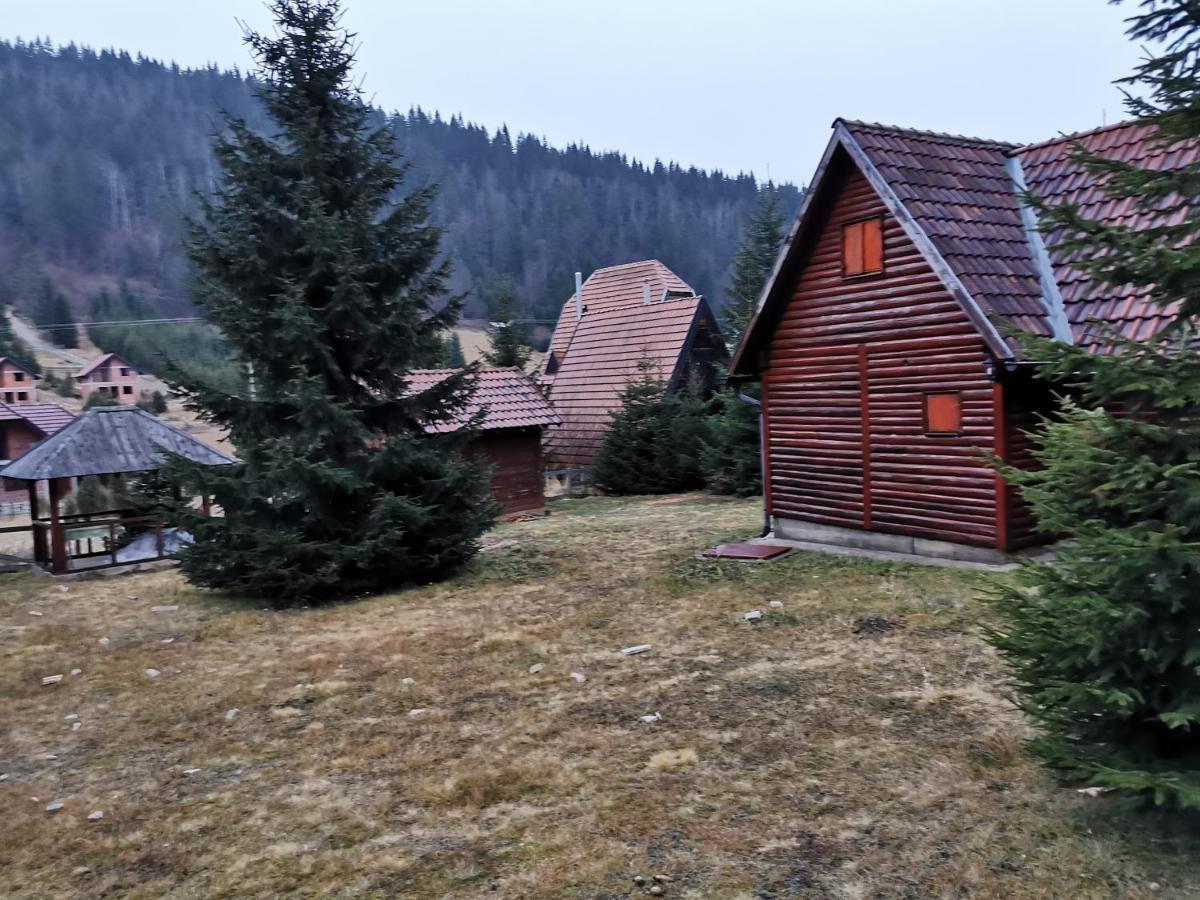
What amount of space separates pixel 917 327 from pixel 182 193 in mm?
119229

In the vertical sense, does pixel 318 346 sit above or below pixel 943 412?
above

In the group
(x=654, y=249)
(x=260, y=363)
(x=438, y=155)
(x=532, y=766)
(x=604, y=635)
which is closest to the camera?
(x=532, y=766)

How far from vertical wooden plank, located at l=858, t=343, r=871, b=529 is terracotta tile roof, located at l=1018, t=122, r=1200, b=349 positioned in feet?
8.73

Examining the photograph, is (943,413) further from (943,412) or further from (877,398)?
(877,398)

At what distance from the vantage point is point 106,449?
1598 cm

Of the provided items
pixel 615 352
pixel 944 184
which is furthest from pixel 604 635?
pixel 615 352

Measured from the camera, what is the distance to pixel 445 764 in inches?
253

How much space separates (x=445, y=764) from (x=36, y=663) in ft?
20.1

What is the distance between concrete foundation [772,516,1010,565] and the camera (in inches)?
456

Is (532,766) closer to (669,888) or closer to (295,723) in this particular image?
(669,888)

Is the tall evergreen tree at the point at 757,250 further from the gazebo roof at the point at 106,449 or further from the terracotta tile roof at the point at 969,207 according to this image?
the gazebo roof at the point at 106,449

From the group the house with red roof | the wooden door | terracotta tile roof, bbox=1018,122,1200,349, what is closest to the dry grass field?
the house with red roof

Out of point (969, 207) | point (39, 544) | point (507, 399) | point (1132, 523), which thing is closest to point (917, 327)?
point (969, 207)

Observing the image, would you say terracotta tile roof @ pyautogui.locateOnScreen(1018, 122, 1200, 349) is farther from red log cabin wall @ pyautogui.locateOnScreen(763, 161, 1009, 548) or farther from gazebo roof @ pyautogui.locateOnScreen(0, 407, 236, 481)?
gazebo roof @ pyautogui.locateOnScreen(0, 407, 236, 481)
